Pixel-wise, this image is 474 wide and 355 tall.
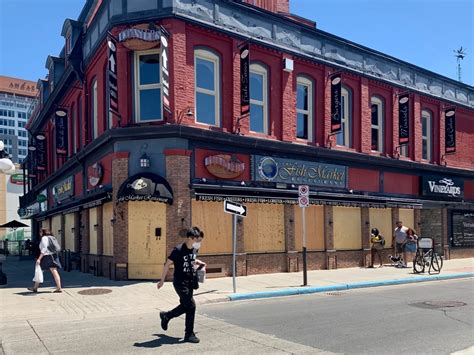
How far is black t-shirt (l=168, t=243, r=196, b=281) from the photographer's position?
295 inches

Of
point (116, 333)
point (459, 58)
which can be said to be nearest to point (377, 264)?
point (116, 333)

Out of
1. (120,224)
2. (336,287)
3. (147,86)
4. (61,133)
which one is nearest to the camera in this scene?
(336,287)

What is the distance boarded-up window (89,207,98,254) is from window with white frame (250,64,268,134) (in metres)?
6.80

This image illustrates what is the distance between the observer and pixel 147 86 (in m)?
16.0

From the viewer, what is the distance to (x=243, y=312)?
33.6ft

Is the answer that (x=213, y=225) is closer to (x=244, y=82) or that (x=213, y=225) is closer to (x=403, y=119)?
(x=244, y=82)

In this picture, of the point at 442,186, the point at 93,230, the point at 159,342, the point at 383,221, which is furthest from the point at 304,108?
the point at 159,342

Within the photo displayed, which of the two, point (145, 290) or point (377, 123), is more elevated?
point (377, 123)

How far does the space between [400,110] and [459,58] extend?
1266cm

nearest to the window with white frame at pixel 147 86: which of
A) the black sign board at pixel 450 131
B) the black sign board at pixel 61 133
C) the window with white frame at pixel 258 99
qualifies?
the window with white frame at pixel 258 99

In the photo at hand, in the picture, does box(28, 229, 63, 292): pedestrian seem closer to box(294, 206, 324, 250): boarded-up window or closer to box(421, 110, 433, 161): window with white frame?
box(294, 206, 324, 250): boarded-up window

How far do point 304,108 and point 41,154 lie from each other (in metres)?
18.3

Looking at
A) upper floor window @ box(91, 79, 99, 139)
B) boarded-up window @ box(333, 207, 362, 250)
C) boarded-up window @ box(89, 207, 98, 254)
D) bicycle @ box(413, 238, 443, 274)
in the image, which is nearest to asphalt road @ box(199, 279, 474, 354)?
bicycle @ box(413, 238, 443, 274)

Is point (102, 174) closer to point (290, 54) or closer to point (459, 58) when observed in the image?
point (290, 54)
